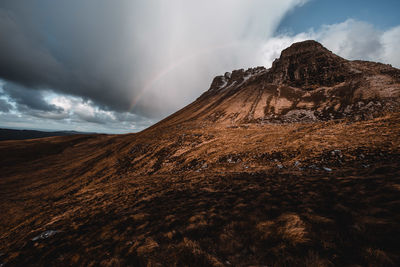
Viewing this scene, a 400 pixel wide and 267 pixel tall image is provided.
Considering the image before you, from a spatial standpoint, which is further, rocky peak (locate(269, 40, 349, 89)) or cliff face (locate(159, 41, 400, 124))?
rocky peak (locate(269, 40, 349, 89))

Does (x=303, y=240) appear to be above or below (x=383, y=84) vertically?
below

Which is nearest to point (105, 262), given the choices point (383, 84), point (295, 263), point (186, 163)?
point (295, 263)

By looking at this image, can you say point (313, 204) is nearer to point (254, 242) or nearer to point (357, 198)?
point (357, 198)

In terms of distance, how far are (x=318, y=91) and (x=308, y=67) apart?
1959 centimetres

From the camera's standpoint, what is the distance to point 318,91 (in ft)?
173

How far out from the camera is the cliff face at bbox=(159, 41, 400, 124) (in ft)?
124

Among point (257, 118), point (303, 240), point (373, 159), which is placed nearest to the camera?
point (303, 240)

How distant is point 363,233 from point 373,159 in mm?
10138

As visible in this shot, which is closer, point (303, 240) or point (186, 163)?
point (303, 240)

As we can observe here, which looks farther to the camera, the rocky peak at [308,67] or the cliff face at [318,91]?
the rocky peak at [308,67]

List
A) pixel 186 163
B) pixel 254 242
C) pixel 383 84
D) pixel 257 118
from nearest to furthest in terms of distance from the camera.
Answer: pixel 254 242 < pixel 186 163 < pixel 383 84 < pixel 257 118

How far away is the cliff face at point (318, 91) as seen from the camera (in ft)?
124

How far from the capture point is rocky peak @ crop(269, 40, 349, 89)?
56438mm

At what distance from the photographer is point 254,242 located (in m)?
3.93
